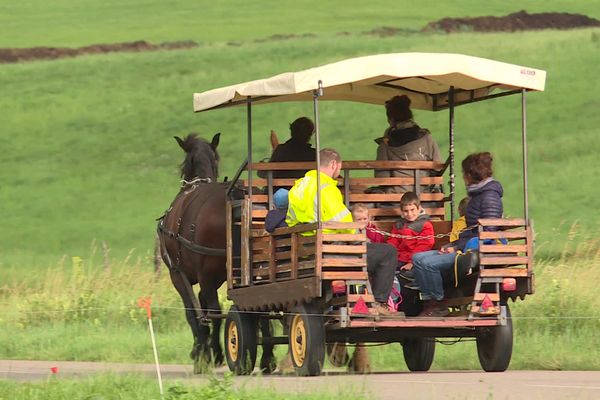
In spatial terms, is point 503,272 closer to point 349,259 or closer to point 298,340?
point 349,259

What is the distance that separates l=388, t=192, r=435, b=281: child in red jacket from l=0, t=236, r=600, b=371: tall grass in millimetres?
1872

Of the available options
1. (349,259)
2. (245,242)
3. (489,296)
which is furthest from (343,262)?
(245,242)

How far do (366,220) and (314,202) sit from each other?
761 millimetres

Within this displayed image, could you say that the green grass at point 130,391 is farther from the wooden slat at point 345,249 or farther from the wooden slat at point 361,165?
the wooden slat at point 361,165

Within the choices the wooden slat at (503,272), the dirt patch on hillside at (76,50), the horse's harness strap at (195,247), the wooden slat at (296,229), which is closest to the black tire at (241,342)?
the horse's harness strap at (195,247)

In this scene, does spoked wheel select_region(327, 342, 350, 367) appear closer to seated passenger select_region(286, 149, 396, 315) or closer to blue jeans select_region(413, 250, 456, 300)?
blue jeans select_region(413, 250, 456, 300)

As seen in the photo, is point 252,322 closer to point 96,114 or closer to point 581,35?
point 96,114

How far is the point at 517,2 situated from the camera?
66312mm

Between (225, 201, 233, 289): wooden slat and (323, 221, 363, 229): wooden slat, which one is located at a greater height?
(323, 221, 363, 229): wooden slat

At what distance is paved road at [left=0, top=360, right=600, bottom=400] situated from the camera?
11352 millimetres

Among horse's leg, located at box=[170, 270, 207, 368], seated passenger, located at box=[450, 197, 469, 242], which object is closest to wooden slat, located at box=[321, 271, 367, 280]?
seated passenger, located at box=[450, 197, 469, 242]

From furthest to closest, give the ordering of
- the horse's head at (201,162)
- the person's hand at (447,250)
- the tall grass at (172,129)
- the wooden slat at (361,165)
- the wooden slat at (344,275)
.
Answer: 1. the tall grass at (172,129)
2. the horse's head at (201,162)
3. the wooden slat at (361,165)
4. the person's hand at (447,250)
5. the wooden slat at (344,275)

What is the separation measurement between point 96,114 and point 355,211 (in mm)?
32973

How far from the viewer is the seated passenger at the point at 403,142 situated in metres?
15.6
